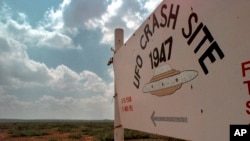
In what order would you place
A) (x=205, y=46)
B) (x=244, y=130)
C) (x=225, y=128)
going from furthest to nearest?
(x=205, y=46) < (x=225, y=128) < (x=244, y=130)

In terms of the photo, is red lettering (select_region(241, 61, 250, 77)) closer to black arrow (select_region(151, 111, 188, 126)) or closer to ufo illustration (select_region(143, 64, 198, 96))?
ufo illustration (select_region(143, 64, 198, 96))

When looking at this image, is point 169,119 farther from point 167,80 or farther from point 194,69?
point 194,69

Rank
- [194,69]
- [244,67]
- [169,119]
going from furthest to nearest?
1. [169,119]
2. [194,69]
3. [244,67]

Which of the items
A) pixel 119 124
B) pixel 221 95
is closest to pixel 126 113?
pixel 119 124

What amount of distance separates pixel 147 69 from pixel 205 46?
79cm

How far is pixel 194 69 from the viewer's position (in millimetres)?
1521

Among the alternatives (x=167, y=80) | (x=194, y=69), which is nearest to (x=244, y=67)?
(x=194, y=69)

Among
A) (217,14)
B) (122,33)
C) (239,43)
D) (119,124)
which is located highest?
(122,33)

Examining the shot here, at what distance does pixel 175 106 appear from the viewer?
5.62 feet

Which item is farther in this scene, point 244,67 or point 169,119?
point 169,119

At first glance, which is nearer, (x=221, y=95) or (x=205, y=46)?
(x=221, y=95)

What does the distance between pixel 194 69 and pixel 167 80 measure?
328 millimetres

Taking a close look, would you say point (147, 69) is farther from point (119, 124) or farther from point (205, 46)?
point (119, 124)

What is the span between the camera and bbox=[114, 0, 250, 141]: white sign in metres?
1.23
